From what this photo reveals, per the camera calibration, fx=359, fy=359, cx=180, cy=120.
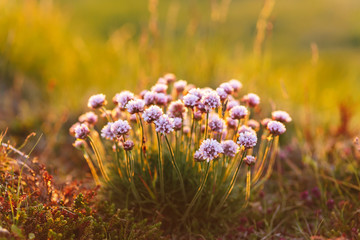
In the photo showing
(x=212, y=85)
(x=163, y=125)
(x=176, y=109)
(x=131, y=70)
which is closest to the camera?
(x=163, y=125)

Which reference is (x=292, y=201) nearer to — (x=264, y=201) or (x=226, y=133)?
(x=264, y=201)

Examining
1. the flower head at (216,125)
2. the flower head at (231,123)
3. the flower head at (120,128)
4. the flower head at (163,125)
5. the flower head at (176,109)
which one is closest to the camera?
the flower head at (163,125)

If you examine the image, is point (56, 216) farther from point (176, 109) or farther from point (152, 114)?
point (176, 109)

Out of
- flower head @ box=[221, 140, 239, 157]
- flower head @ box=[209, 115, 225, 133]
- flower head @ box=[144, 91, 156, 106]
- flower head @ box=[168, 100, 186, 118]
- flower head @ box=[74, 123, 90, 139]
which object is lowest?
flower head @ box=[221, 140, 239, 157]

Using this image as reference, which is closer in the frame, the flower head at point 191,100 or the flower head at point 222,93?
the flower head at point 191,100

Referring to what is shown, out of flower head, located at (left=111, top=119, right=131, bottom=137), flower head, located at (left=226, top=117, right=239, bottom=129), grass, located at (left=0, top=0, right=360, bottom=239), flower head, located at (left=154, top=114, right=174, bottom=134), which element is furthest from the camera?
grass, located at (left=0, top=0, right=360, bottom=239)

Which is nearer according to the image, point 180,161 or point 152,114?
point 152,114

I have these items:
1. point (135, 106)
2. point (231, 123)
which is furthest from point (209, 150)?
point (231, 123)

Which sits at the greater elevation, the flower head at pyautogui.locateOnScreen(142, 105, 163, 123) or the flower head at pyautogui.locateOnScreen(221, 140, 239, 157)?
the flower head at pyautogui.locateOnScreen(142, 105, 163, 123)

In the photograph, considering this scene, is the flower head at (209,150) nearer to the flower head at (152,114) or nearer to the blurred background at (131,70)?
the flower head at (152,114)

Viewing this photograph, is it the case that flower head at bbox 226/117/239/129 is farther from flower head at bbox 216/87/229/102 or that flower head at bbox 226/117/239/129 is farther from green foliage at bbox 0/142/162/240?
green foliage at bbox 0/142/162/240

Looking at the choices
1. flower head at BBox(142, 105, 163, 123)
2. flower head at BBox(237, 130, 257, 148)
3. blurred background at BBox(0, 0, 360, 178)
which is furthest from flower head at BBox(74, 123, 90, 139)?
blurred background at BBox(0, 0, 360, 178)

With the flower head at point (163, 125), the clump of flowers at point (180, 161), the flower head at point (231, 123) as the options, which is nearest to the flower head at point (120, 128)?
the clump of flowers at point (180, 161)
